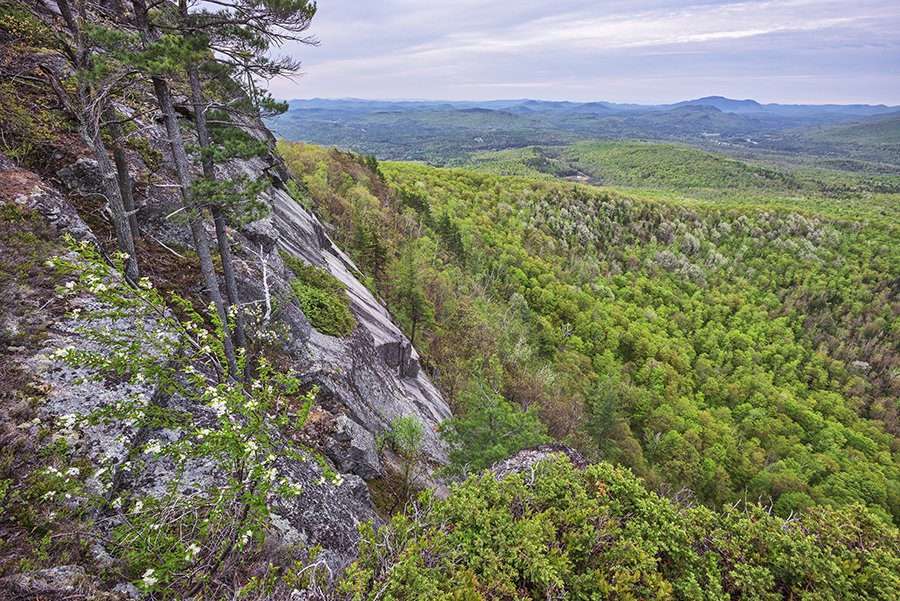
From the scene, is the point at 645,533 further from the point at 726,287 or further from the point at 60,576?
the point at 726,287

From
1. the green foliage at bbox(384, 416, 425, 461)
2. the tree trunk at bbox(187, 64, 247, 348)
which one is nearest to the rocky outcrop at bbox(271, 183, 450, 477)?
the green foliage at bbox(384, 416, 425, 461)

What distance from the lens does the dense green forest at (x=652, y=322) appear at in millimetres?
→ 30953

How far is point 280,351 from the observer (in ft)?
41.8

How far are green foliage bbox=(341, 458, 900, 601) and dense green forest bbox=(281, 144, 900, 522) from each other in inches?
216

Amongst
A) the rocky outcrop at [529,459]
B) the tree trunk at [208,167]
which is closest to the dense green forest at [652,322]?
the rocky outcrop at [529,459]

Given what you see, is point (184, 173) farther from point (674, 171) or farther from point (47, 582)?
point (674, 171)

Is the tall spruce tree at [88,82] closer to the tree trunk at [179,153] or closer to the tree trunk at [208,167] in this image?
the tree trunk at [179,153]

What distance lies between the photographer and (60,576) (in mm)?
4602

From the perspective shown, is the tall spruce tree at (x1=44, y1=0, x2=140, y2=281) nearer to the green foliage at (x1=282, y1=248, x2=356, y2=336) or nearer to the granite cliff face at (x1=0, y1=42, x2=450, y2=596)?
the granite cliff face at (x1=0, y1=42, x2=450, y2=596)

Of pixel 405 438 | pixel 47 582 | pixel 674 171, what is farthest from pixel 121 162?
pixel 674 171

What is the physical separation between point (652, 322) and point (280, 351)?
190ft

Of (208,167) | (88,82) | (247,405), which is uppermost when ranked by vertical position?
(88,82)

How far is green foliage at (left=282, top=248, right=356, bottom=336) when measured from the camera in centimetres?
1544

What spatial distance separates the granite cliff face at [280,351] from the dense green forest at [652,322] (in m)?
3.82
